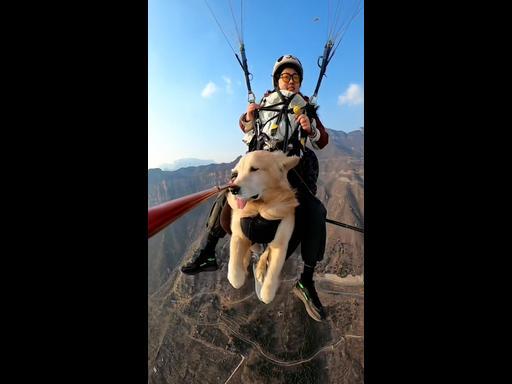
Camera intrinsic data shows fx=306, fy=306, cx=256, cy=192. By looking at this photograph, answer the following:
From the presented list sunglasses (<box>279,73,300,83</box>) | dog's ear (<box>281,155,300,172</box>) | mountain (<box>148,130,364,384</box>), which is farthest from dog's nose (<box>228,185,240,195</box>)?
sunglasses (<box>279,73,300,83</box>)

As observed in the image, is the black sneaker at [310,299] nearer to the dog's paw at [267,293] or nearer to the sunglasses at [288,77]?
the dog's paw at [267,293]

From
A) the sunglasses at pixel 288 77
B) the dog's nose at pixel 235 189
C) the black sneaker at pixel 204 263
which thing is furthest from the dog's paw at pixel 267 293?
the sunglasses at pixel 288 77

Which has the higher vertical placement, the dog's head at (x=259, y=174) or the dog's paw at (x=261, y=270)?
the dog's head at (x=259, y=174)

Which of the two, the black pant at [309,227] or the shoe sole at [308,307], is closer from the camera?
the black pant at [309,227]

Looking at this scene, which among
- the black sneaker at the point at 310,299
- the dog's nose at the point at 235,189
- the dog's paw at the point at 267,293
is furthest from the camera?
the black sneaker at the point at 310,299

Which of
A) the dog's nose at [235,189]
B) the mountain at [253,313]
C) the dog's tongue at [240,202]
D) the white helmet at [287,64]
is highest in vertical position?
the white helmet at [287,64]

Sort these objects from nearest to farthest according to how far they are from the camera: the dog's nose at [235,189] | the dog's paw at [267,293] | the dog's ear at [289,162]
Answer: the dog's nose at [235,189] < the dog's ear at [289,162] < the dog's paw at [267,293]

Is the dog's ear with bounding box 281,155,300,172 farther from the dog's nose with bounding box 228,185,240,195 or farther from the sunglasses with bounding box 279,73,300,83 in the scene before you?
the sunglasses with bounding box 279,73,300,83
